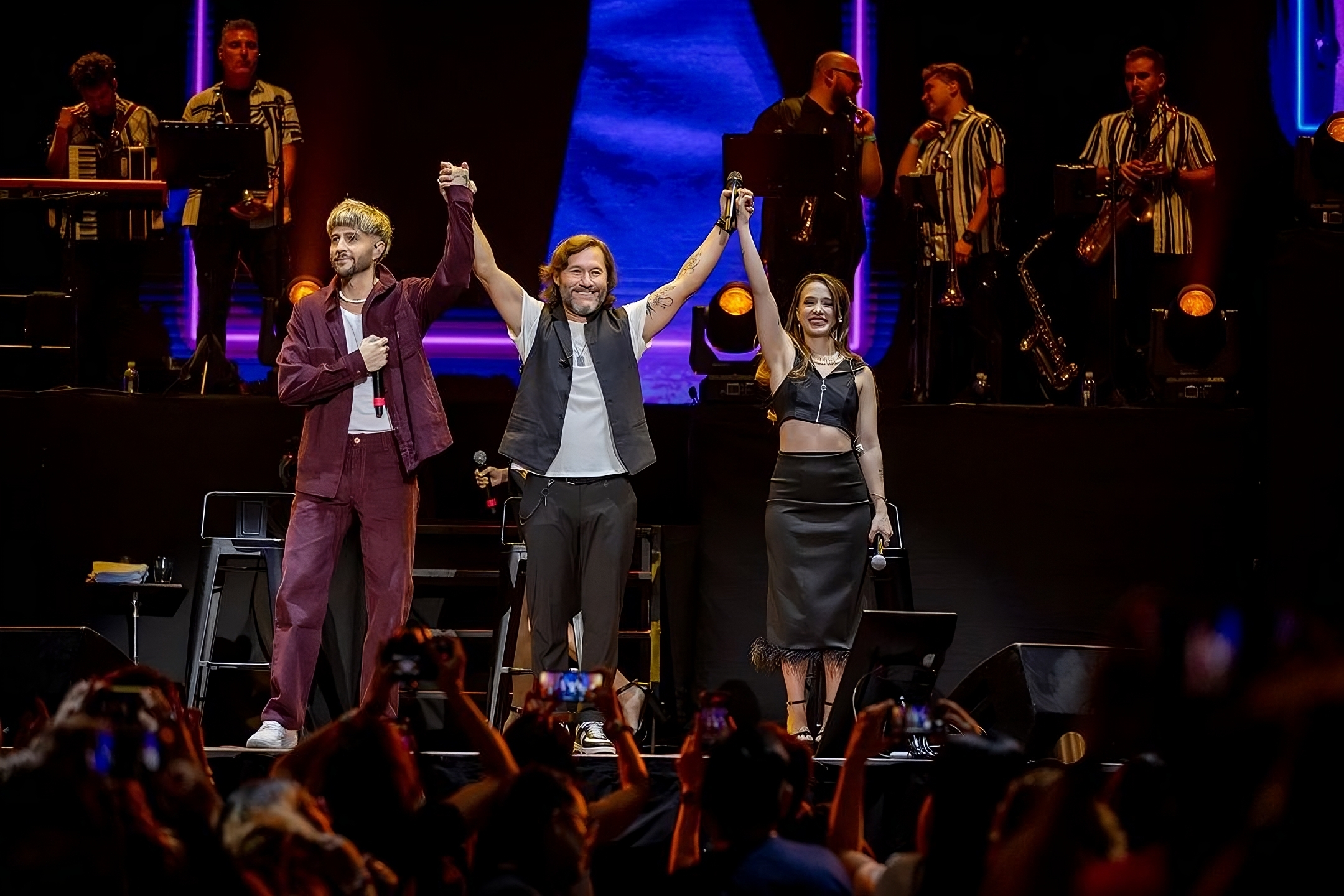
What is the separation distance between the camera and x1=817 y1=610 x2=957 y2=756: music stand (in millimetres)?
5363

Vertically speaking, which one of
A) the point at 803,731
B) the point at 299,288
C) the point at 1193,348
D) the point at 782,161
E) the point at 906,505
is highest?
the point at 782,161

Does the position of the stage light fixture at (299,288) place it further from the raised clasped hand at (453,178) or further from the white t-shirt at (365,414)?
the raised clasped hand at (453,178)

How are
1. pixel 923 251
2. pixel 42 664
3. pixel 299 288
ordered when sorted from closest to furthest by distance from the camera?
pixel 42 664
pixel 299 288
pixel 923 251

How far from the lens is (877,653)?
540 centimetres

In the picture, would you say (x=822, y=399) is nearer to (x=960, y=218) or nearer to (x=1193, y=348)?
(x=1193, y=348)

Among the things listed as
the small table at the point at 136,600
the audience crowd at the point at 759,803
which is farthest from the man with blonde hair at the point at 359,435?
the small table at the point at 136,600

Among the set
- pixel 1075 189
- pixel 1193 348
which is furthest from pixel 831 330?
pixel 1193 348

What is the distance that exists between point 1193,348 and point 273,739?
5.39m

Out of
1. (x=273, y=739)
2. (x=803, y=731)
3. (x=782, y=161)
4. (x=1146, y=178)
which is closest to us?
(x=273, y=739)

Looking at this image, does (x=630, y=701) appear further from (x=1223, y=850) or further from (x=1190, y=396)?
(x=1223, y=850)

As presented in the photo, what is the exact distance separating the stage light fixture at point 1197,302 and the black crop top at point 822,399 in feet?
10.2

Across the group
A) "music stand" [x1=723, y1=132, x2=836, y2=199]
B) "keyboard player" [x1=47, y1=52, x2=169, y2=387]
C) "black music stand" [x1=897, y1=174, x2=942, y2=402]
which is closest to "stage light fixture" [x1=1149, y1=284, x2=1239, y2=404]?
"black music stand" [x1=897, y1=174, x2=942, y2=402]

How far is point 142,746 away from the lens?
3.24 m

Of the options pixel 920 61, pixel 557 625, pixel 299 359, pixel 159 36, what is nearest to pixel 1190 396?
pixel 920 61
